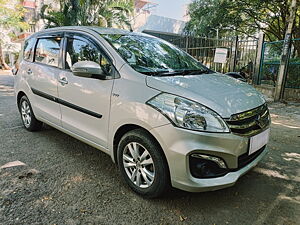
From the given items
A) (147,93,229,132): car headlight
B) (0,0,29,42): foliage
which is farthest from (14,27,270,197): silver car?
(0,0,29,42): foliage

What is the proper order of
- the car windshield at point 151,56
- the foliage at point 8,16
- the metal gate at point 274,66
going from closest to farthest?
the car windshield at point 151,56 → the metal gate at point 274,66 → the foliage at point 8,16

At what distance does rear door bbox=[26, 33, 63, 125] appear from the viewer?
3135 mm

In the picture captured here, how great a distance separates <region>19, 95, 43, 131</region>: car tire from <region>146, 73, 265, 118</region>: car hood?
2560mm

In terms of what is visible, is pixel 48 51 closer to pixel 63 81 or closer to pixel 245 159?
pixel 63 81

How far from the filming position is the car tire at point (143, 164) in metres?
2.05

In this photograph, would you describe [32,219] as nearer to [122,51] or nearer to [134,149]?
[134,149]

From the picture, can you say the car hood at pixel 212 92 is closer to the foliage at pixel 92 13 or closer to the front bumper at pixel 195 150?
the front bumper at pixel 195 150

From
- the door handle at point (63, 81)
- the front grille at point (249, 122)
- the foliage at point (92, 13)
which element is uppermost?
the foliage at point (92, 13)

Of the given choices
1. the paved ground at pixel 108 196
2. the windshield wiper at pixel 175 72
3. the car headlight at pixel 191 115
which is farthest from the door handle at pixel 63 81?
the car headlight at pixel 191 115

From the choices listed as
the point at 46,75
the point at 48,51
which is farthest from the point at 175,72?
the point at 48,51

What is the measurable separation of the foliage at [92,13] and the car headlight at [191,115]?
36.5 ft

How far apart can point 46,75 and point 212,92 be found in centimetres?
230

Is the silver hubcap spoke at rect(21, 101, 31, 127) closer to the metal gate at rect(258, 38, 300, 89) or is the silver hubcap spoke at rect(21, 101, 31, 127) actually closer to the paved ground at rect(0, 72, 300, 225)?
the paved ground at rect(0, 72, 300, 225)

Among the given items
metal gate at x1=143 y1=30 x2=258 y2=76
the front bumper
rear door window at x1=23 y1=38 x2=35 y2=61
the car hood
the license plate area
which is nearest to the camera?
the front bumper
